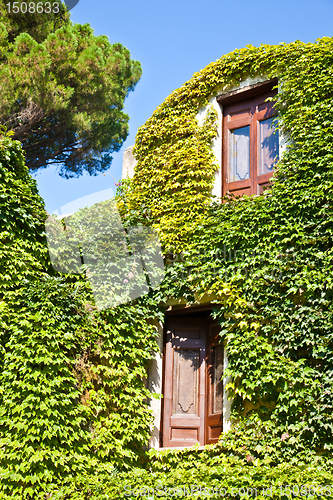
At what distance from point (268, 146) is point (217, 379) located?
3.76 m

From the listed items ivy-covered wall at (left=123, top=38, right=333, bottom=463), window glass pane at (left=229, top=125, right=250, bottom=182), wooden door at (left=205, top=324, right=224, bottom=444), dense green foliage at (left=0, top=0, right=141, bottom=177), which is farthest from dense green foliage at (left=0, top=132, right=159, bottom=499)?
dense green foliage at (left=0, top=0, right=141, bottom=177)

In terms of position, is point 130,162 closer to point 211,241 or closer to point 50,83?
point 211,241

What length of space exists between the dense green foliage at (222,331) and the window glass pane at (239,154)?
1.44 feet

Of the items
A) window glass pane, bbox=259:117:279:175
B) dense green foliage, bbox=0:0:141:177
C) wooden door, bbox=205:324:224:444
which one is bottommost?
wooden door, bbox=205:324:224:444

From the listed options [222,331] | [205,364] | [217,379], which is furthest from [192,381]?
[222,331]

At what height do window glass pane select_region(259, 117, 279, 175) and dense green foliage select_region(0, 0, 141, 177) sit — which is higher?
dense green foliage select_region(0, 0, 141, 177)

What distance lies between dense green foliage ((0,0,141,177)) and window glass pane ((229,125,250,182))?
277 inches

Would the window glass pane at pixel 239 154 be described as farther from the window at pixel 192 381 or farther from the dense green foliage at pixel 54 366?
the dense green foliage at pixel 54 366

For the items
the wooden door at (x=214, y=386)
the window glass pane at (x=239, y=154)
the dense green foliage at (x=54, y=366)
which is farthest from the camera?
the window glass pane at (x=239, y=154)

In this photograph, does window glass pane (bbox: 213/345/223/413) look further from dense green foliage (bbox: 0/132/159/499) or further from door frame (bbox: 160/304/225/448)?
dense green foliage (bbox: 0/132/159/499)

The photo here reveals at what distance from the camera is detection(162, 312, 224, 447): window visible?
6.59 meters

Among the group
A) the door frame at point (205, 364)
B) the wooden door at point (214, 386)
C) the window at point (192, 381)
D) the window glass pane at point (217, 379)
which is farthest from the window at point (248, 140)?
the window glass pane at point (217, 379)

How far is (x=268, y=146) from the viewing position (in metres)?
7.25

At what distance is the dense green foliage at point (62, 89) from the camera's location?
40.8ft
